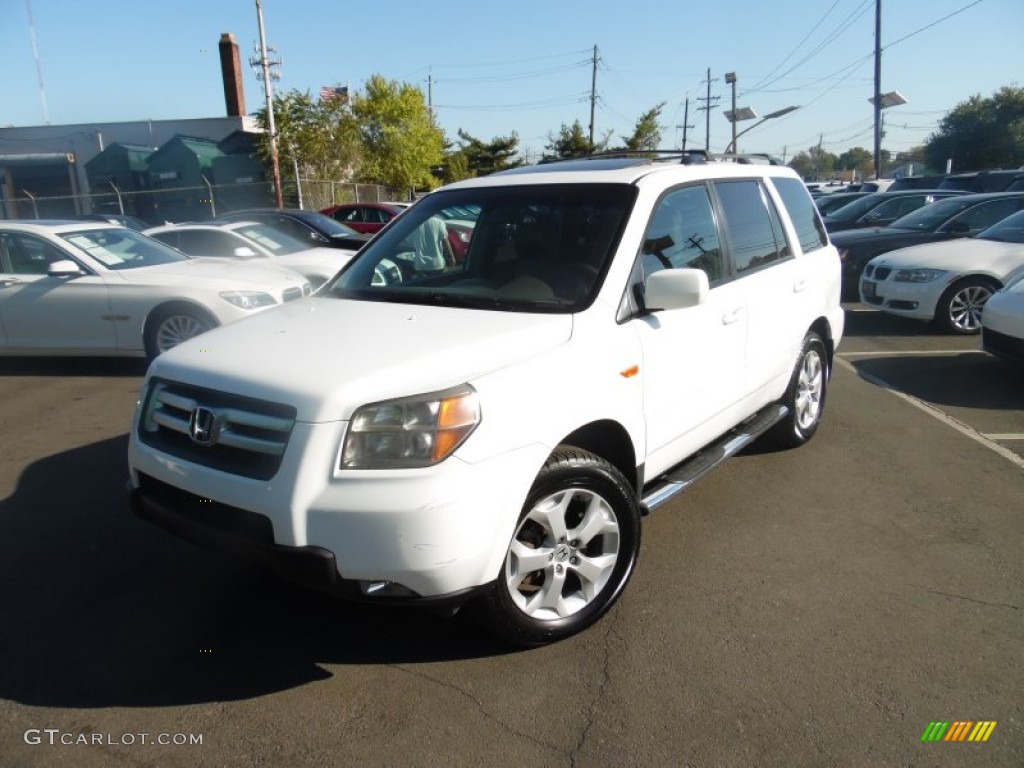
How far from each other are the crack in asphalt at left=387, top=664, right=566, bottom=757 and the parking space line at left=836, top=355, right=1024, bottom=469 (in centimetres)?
398

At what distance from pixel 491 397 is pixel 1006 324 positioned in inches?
234

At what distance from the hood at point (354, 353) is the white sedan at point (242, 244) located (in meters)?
6.49

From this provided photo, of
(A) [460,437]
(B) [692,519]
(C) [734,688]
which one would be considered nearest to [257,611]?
(A) [460,437]

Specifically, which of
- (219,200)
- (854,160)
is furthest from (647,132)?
(854,160)

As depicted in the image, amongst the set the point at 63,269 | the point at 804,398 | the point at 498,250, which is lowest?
the point at 804,398

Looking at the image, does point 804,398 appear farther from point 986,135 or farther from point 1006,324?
point 986,135

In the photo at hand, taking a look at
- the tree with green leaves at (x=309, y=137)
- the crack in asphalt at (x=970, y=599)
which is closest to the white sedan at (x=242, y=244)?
the crack in asphalt at (x=970, y=599)

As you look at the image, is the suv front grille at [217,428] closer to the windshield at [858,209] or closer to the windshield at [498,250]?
the windshield at [498,250]

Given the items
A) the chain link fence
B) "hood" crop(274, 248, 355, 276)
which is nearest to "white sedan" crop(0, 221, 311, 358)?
"hood" crop(274, 248, 355, 276)

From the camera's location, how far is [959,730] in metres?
2.49

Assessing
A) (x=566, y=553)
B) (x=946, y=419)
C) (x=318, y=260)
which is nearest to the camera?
(x=566, y=553)

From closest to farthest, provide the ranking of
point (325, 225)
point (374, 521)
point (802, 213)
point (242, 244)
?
1. point (374, 521)
2. point (802, 213)
3. point (242, 244)
4. point (325, 225)

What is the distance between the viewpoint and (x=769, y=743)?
2.45 metres

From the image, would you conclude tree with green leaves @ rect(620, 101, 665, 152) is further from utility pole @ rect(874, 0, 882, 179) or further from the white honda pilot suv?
the white honda pilot suv
